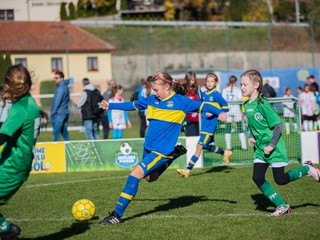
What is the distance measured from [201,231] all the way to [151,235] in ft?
1.94

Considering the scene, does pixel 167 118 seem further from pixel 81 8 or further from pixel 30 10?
pixel 81 8

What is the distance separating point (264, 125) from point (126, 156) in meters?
6.56

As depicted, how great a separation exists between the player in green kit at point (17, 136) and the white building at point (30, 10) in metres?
43.2

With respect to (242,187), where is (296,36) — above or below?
above

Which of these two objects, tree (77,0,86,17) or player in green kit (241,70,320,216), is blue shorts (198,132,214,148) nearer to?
player in green kit (241,70,320,216)

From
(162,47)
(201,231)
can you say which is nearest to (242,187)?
(201,231)

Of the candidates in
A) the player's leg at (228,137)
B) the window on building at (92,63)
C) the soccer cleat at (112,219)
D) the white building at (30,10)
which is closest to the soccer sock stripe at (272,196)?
the soccer cleat at (112,219)

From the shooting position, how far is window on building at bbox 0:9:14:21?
49431 millimetres

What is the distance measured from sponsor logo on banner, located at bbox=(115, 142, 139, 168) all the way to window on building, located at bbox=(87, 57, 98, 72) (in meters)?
33.5

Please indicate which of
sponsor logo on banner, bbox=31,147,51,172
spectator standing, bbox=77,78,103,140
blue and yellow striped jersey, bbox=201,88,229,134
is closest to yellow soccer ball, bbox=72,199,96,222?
blue and yellow striped jersey, bbox=201,88,229,134

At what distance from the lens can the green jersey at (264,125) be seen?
8219mm

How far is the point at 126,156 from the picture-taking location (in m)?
14.5

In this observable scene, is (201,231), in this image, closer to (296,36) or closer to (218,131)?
(218,131)

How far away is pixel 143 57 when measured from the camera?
178 feet
